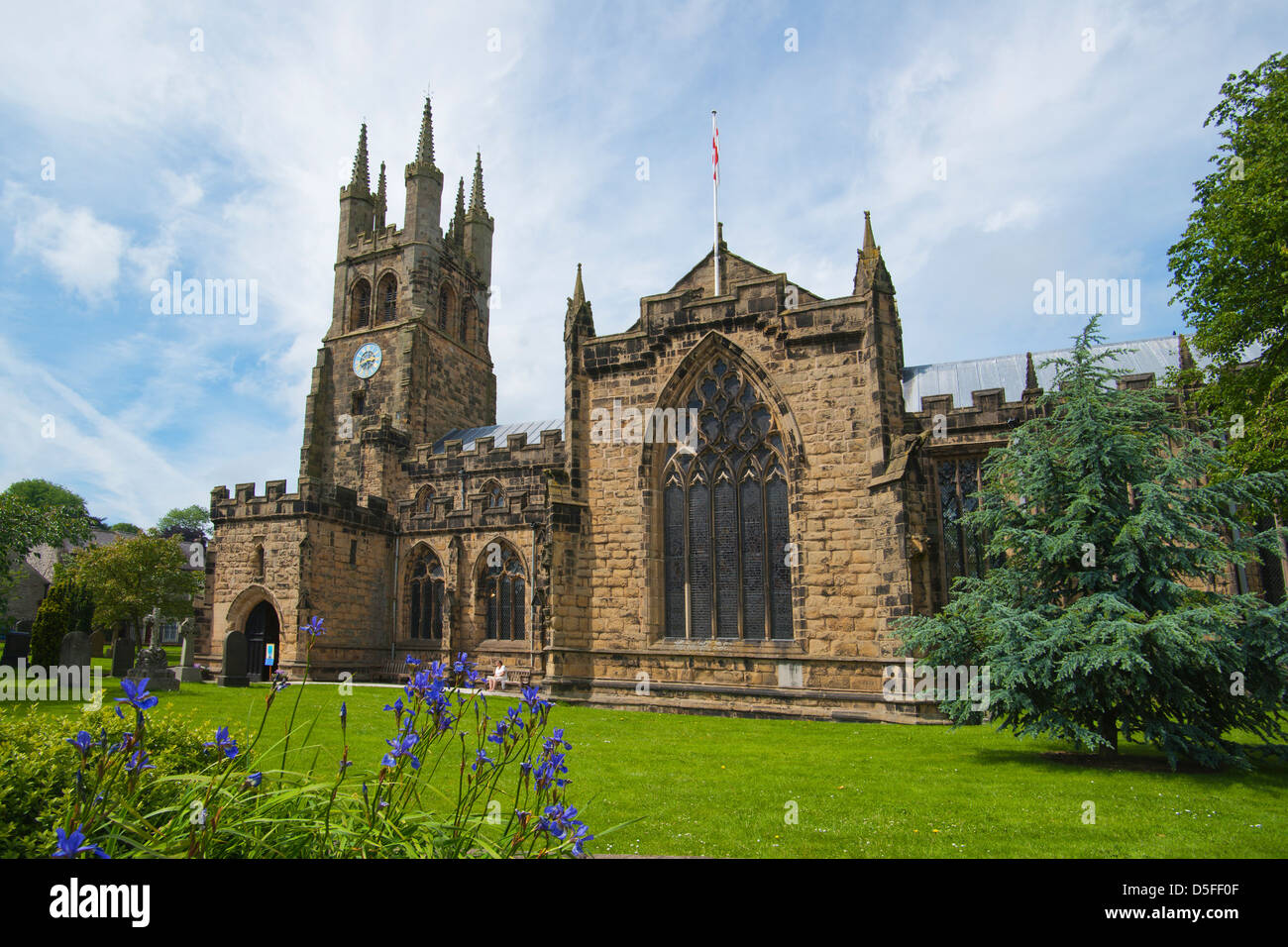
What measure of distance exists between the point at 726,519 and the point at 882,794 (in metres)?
9.53

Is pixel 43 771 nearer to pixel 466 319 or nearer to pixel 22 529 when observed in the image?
pixel 22 529

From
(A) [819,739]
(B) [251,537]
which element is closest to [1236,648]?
(A) [819,739]

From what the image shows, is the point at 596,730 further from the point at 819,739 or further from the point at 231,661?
the point at 231,661

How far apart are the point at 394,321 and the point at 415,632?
57.3 ft

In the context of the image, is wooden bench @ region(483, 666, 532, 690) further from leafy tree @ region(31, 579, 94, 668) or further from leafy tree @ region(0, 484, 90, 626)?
leafy tree @ region(31, 579, 94, 668)

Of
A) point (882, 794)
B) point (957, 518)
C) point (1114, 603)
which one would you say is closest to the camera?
point (882, 794)

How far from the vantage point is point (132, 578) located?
33.8m

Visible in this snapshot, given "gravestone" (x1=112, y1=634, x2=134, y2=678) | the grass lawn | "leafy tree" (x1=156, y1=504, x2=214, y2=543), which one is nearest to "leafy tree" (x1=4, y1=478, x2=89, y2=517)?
"leafy tree" (x1=156, y1=504, x2=214, y2=543)

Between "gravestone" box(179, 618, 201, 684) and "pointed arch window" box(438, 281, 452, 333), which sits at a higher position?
"pointed arch window" box(438, 281, 452, 333)

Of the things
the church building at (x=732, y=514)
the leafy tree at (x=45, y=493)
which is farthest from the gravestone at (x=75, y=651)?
the leafy tree at (x=45, y=493)

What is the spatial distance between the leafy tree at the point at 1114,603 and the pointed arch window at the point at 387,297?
34.5 meters

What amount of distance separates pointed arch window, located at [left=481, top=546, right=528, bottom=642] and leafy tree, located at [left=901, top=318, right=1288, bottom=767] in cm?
1716

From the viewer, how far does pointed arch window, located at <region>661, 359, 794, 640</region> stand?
1703 cm

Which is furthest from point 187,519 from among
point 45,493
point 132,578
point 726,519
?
point 726,519
